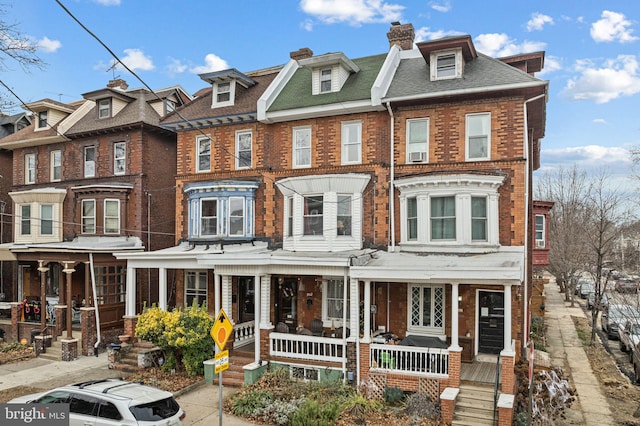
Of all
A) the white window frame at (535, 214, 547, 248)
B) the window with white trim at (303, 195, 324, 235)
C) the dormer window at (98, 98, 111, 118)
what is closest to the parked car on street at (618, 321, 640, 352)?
the white window frame at (535, 214, 547, 248)

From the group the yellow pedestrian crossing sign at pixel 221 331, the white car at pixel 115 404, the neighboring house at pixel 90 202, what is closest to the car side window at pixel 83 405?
the white car at pixel 115 404

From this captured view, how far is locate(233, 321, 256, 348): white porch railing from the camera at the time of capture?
1877 centimetres

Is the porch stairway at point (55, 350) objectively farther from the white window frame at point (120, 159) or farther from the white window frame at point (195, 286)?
the white window frame at point (120, 159)

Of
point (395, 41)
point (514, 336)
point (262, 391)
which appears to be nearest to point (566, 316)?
point (514, 336)

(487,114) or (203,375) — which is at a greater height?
(487,114)

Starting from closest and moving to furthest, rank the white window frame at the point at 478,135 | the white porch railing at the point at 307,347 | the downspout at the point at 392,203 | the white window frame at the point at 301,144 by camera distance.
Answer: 1. the white porch railing at the point at 307,347
2. the white window frame at the point at 478,135
3. the downspout at the point at 392,203
4. the white window frame at the point at 301,144

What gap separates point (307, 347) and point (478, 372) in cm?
543

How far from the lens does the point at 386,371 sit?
14891mm

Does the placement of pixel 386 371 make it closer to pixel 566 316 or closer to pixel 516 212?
pixel 516 212

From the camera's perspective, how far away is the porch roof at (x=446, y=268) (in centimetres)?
1392

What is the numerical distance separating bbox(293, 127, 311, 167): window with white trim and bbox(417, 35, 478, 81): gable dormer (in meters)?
5.26

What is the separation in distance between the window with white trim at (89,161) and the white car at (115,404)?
52.4 feet

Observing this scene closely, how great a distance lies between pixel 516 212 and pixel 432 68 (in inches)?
242

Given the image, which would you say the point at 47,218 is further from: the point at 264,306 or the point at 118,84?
the point at 264,306
